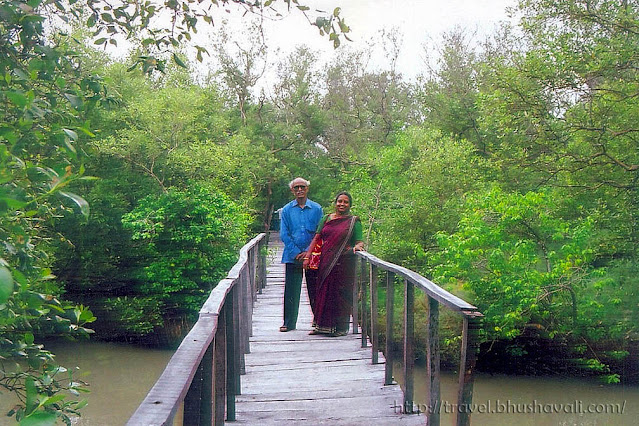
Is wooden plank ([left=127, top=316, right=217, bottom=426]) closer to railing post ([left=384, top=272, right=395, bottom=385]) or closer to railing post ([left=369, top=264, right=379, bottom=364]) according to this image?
railing post ([left=384, top=272, right=395, bottom=385])

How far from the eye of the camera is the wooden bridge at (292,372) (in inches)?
77.2

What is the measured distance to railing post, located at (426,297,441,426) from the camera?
3.22m

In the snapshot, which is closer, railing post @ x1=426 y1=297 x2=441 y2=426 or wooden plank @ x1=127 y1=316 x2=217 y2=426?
wooden plank @ x1=127 y1=316 x2=217 y2=426

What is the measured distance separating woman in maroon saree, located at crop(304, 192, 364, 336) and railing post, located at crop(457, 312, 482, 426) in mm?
3185

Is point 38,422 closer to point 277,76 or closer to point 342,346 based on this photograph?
point 342,346

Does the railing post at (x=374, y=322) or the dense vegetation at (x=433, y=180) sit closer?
the railing post at (x=374, y=322)

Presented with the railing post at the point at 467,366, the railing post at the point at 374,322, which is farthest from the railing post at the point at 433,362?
the railing post at the point at 374,322

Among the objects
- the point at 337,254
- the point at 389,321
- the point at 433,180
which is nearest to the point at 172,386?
the point at 389,321

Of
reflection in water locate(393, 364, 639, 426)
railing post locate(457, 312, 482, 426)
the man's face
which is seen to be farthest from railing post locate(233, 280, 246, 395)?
reflection in water locate(393, 364, 639, 426)

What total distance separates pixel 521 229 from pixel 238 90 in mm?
17653

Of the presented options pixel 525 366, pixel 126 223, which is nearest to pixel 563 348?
pixel 525 366

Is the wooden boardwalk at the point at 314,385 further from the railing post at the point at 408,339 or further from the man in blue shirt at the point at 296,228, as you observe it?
the man in blue shirt at the point at 296,228

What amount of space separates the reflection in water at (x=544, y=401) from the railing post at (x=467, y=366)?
1123 centimetres

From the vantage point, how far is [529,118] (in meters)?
14.4
